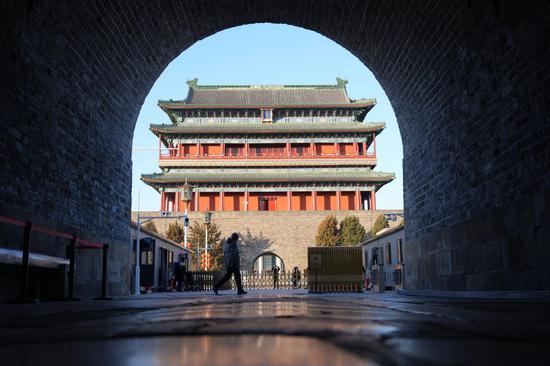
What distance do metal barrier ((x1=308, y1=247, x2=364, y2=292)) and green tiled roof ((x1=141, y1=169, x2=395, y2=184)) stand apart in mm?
24730

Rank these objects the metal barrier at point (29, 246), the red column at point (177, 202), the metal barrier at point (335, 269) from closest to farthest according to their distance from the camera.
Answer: the metal barrier at point (29, 246) < the metal barrier at point (335, 269) < the red column at point (177, 202)

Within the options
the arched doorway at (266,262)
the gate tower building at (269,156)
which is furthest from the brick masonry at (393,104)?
the arched doorway at (266,262)

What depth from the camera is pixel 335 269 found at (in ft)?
59.7

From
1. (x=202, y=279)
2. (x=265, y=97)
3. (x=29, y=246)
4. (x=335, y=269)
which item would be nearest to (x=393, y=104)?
(x=335, y=269)

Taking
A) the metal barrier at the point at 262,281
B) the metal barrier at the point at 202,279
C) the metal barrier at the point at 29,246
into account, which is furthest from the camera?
the metal barrier at the point at 262,281

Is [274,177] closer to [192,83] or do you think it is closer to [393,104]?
[192,83]

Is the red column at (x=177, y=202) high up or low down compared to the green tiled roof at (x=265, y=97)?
down

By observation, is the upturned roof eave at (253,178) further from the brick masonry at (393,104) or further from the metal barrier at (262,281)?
the brick masonry at (393,104)

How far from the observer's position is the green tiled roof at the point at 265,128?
1740 inches

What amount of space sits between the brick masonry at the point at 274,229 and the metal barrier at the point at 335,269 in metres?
22.1

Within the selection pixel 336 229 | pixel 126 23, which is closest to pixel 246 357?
pixel 126 23

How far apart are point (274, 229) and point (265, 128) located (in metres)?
9.37

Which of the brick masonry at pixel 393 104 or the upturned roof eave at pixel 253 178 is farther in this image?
the upturned roof eave at pixel 253 178

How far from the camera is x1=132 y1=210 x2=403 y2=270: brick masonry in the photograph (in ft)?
133
